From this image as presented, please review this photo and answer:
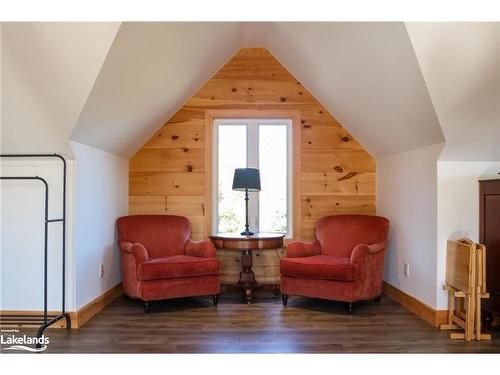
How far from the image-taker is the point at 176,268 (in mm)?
3143

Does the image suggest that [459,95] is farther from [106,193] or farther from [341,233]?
[106,193]

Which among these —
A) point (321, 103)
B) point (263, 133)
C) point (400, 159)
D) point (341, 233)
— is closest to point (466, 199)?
point (400, 159)

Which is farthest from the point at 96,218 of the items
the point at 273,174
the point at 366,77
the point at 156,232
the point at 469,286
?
the point at 469,286

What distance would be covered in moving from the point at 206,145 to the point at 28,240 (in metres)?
1.96

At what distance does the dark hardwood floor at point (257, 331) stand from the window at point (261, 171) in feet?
3.33

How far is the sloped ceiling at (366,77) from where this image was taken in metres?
2.43

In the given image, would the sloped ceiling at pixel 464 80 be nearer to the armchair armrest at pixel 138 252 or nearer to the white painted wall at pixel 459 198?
the white painted wall at pixel 459 198

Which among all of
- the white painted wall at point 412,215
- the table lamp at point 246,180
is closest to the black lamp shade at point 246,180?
the table lamp at point 246,180

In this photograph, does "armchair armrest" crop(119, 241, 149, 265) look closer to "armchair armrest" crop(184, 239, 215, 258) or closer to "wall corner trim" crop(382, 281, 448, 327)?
"armchair armrest" crop(184, 239, 215, 258)

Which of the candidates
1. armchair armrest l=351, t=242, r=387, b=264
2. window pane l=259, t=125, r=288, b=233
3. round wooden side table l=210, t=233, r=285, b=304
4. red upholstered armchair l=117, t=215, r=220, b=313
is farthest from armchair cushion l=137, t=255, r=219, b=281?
armchair armrest l=351, t=242, r=387, b=264

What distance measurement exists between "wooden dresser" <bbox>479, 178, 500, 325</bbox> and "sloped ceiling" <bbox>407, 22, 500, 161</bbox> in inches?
11.3

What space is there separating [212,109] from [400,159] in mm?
2035

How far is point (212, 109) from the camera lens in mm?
4078

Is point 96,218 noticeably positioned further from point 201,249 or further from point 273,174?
point 273,174
